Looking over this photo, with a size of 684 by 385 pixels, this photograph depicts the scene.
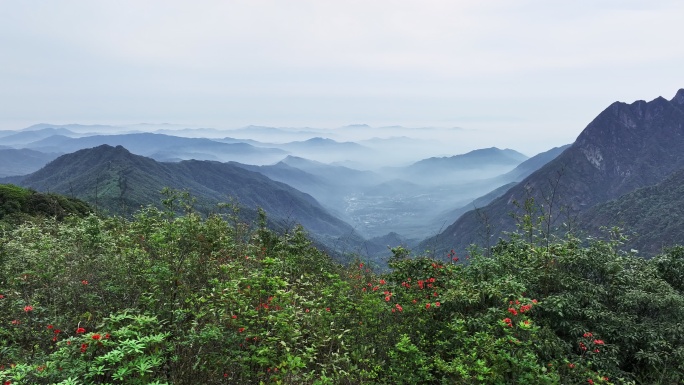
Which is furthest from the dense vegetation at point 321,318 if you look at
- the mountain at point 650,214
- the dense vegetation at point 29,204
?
the mountain at point 650,214

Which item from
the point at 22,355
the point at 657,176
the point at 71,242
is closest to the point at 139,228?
the point at 71,242

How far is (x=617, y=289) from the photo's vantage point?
7.91m

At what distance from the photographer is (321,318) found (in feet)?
19.9

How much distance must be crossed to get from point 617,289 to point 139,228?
42.7 feet

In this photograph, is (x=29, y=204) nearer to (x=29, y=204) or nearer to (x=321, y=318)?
(x=29, y=204)

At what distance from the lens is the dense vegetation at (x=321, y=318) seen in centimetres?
497

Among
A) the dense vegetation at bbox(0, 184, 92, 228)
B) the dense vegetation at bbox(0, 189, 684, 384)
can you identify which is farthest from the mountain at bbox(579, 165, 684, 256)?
the dense vegetation at bbox(0, 184, 92, 228)

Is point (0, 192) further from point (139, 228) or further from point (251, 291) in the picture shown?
point (251, 291)

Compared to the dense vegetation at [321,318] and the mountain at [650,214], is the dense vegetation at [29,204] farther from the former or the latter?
the mountain at [650,214]

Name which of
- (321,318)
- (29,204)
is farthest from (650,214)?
(29,204)

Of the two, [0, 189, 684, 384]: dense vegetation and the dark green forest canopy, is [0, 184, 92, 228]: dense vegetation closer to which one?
the dark green forest canopy

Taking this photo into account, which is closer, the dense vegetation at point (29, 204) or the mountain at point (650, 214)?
the dense vegetation at point (29, 204)

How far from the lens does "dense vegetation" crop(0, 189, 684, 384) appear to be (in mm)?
4969

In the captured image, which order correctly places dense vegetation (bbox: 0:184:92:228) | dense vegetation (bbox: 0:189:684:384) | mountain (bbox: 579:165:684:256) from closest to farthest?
dense vegetation (bbox: 0:189:684:384) → dense vegetation (bbox: 0:184:92:228) → mountain (bbox: 579:165:684:256)
